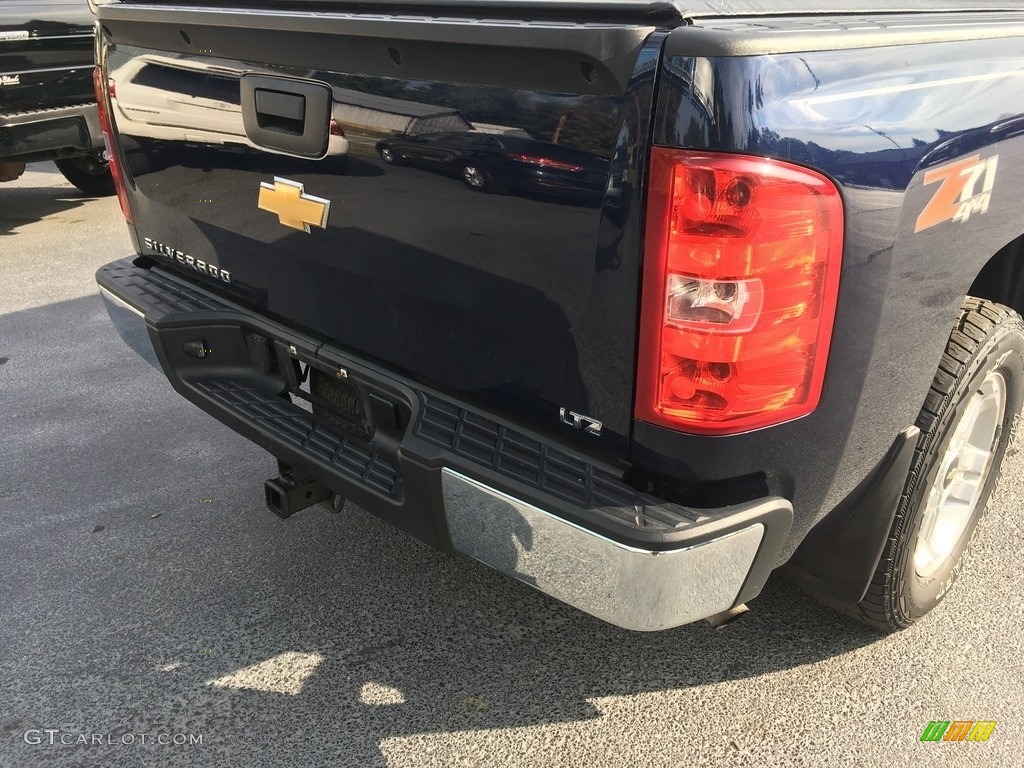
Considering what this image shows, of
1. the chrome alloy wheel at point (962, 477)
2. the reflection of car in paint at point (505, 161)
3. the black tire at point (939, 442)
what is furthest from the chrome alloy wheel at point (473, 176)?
the chrome alloy wheel at point (962, 477)

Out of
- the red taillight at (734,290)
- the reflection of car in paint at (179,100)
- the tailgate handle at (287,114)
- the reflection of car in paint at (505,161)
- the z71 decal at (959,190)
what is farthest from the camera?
the reflection of car in paint at (179,100)

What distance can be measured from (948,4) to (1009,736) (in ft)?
5.82

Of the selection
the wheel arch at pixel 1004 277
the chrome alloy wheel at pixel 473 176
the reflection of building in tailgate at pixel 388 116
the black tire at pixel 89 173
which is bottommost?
the black tire at pixel 89 173

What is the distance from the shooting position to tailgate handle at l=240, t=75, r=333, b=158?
1.96 meters

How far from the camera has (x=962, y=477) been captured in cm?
258

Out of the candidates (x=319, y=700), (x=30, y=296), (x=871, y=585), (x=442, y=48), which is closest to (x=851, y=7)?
(x=442, y=48)

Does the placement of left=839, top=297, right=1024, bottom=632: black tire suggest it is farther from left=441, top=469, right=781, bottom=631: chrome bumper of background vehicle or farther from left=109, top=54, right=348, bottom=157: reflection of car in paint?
left=109, top=54, right=348, bottom=157: reflection of car in paint

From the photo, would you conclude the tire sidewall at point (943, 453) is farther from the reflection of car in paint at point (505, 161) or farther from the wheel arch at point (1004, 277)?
the reflection of car in paint at point (505, 161)

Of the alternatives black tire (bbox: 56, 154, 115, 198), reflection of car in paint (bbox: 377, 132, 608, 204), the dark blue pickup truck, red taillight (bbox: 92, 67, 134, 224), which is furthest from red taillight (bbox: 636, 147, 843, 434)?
black tire (bbox: 56, 154, 115, 198)

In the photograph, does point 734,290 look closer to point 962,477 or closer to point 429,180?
point 429,180

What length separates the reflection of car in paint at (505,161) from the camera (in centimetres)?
154

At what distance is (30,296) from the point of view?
16.8 feet

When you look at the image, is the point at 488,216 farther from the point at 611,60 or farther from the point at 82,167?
the point at 82,167

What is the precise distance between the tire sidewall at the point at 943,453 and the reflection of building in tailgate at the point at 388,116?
50.6 inches
